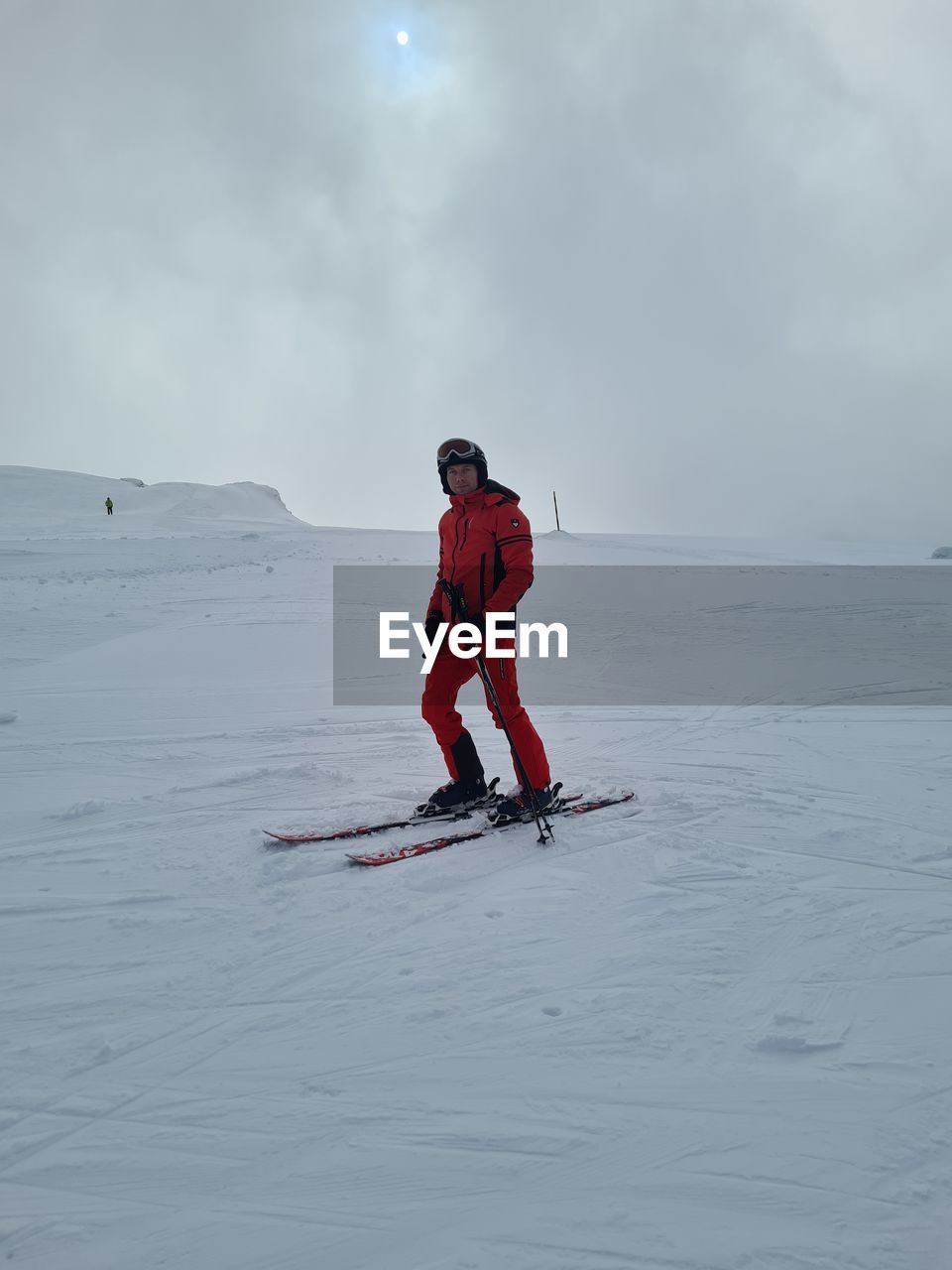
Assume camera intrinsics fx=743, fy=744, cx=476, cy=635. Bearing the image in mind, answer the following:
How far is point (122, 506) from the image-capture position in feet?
163

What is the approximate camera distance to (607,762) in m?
5.44

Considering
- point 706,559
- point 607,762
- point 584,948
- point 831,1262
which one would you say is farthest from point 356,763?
point 706,559

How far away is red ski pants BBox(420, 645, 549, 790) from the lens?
168 inches

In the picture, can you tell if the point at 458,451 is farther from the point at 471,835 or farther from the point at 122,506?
the point at 122,506

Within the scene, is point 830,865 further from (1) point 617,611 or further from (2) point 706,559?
(2) point 706,559

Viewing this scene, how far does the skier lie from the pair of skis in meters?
0.08

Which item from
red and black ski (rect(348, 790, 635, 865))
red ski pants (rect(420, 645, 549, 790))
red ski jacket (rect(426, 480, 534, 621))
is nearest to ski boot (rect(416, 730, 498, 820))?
red ski pants (rect(420, 645, 549, 790))

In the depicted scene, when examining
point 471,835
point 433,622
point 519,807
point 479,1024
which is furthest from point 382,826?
point 479,1024

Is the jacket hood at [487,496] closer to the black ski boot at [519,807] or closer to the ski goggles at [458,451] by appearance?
the ski goggles at [458,451]

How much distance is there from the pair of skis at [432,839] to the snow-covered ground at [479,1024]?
0.39ft

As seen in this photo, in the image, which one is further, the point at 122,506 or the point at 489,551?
the point at 122,506

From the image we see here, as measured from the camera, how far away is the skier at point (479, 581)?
4.18 m

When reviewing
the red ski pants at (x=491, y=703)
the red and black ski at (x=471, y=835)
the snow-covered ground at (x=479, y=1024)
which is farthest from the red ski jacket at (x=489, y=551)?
the snow-covered ground at (x=479, y=1024)

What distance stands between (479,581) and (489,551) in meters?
0.18
